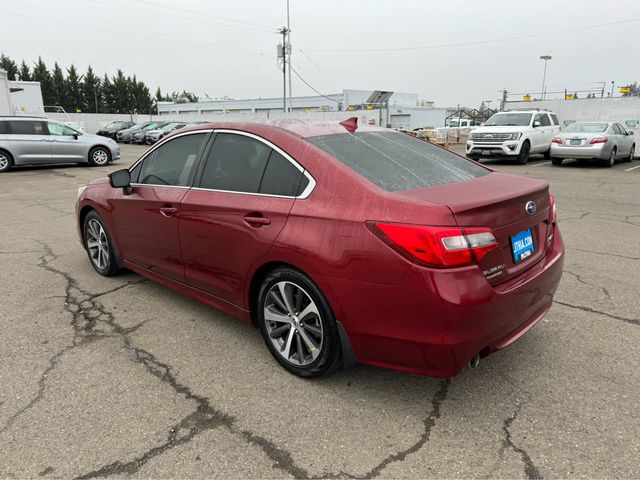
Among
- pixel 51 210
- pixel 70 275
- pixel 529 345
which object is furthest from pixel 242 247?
pixel 51 210

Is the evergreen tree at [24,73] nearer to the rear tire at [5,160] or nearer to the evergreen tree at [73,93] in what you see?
the evergreen tree at [73,93]

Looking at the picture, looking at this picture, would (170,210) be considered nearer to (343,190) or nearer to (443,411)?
(343,190)

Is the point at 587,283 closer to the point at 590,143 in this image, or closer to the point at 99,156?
the point at 590,143

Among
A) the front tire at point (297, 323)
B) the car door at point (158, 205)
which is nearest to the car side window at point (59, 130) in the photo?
the car door at point (158, 205)

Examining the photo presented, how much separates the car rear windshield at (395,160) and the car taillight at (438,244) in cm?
36

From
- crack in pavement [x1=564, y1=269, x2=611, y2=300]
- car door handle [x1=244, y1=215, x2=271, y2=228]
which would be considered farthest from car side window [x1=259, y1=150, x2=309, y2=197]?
crack in pavement [x1=564, y1=269, x2=611, y2=300]

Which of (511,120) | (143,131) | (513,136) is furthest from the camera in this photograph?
(143,131)

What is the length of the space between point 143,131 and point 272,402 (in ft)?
105

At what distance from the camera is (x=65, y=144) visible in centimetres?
1560

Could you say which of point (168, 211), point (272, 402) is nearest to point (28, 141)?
point (168, 211)

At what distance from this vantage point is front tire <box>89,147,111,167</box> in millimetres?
16375

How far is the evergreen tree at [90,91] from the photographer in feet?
240

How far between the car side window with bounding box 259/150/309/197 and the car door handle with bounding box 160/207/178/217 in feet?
3.07

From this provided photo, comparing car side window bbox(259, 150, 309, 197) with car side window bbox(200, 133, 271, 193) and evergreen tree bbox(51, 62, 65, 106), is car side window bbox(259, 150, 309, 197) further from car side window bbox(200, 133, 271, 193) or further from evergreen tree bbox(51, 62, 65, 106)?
evergreen tree bbox(51, 62, 65, 106)
